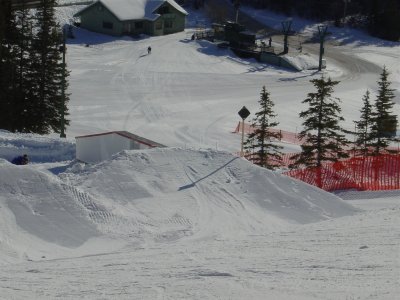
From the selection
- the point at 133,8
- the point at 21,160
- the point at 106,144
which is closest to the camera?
the point at 106,144

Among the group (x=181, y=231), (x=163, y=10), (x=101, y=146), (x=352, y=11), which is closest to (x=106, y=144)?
(x=101, y=146)

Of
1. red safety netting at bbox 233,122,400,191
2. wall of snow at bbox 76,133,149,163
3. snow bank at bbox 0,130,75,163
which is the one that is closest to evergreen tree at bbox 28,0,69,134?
snow bank at bbox 0,130,75,163

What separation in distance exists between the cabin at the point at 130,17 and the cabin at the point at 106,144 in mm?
40769

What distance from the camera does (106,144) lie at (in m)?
22.6

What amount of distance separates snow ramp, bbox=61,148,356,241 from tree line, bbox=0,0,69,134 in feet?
44.4

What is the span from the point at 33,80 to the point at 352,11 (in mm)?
54506

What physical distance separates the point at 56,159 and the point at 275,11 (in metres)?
57.7

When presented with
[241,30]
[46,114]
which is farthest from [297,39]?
[46,114]

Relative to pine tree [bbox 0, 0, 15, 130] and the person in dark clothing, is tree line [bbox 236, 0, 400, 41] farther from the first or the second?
the person in dark clothing

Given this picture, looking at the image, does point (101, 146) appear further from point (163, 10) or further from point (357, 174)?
point (163, 10)

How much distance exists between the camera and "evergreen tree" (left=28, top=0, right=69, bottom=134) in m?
32.3

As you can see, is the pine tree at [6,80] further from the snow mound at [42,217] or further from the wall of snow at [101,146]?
the snow mound at [42,217]

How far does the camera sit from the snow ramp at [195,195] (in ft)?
53.8

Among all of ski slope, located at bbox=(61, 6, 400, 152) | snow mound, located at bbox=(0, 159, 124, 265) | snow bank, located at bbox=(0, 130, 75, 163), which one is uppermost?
snow mound, located at bbox=(0, 159, 124, 265)
